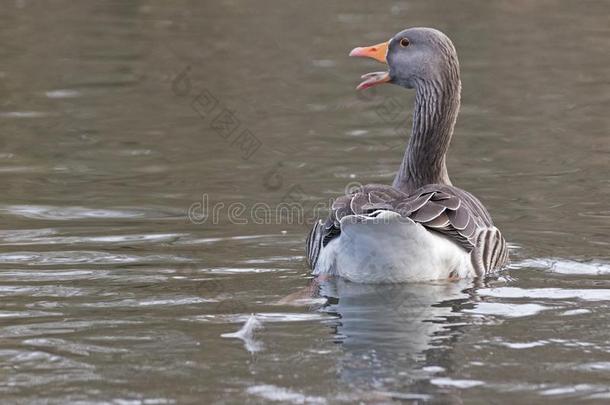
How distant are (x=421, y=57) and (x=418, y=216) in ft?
6.96

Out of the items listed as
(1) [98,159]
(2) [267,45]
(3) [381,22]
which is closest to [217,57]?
(2) [267,45]

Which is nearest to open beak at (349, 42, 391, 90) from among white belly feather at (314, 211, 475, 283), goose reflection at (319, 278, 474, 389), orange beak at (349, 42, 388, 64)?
orange beak at (349, 42, 388, 64)

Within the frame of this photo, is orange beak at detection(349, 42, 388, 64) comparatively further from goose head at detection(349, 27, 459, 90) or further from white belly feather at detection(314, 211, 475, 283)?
white belly feather at detection(314, 211, 475, 283)

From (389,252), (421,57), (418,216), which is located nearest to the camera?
(418,216)

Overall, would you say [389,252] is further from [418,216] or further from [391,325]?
[391,325]

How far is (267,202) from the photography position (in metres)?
11.9

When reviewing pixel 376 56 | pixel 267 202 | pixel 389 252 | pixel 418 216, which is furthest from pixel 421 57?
pixel 267 202

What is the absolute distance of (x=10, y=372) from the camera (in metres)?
6.66

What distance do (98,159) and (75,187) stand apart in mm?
1387

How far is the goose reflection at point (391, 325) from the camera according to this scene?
6.61 m

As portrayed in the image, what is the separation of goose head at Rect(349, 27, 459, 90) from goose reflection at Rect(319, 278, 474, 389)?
1.97 meters

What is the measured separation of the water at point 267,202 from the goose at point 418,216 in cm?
20

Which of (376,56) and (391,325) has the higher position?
(376,56)

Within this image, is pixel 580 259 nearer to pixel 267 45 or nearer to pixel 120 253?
pixel 120 253
